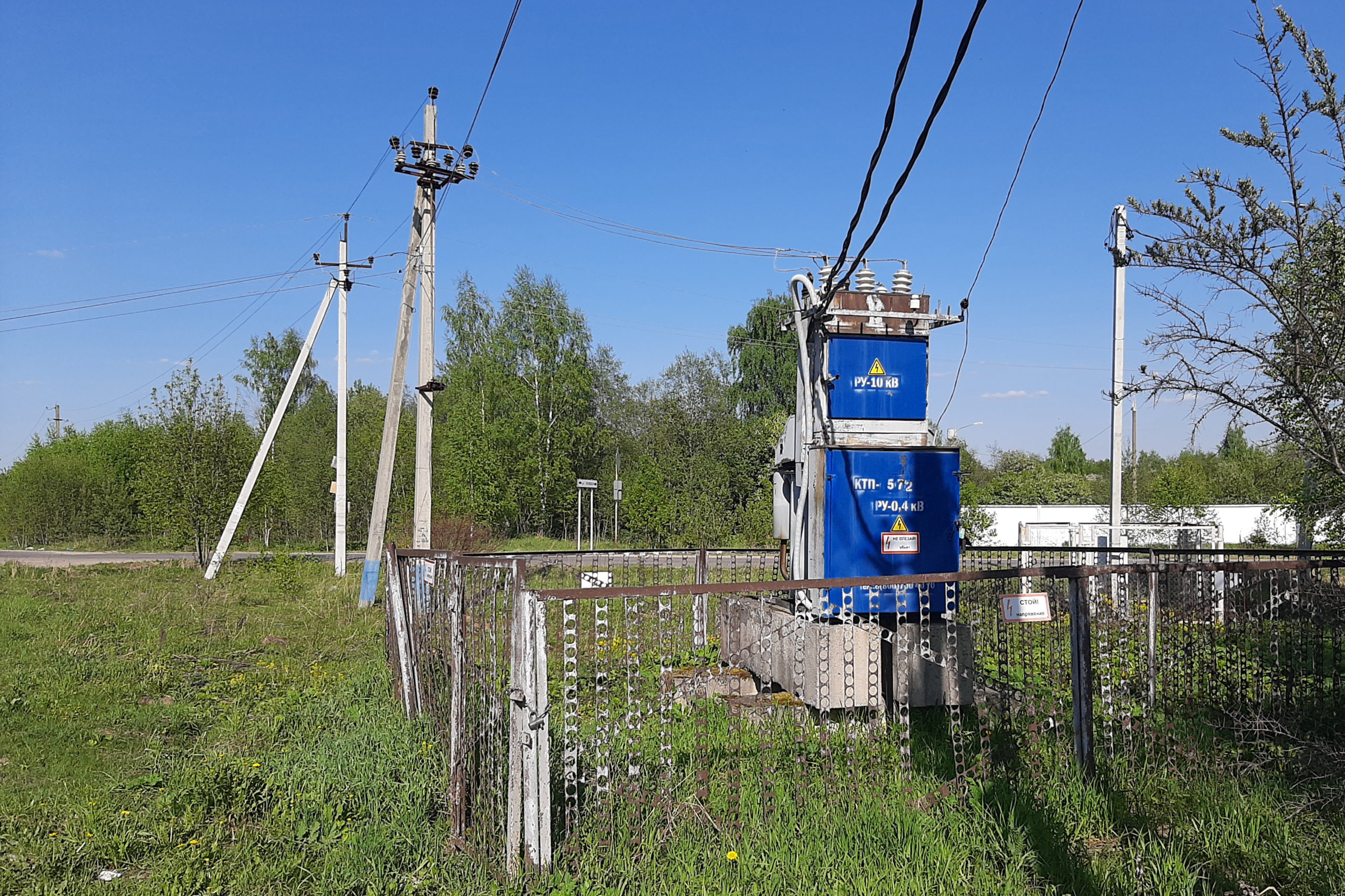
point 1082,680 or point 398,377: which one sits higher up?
point 398,377

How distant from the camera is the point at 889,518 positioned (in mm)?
7316

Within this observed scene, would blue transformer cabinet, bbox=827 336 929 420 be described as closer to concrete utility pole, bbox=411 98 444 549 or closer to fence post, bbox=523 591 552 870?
fence post, bbox=523 591 552 870

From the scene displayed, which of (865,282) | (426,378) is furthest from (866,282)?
(426,378)

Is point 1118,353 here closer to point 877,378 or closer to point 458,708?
point 877,378

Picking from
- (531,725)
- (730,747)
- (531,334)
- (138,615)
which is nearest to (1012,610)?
(730,747)

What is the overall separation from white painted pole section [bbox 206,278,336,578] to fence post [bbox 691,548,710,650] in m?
12.9

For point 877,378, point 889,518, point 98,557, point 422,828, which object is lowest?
point 422,828

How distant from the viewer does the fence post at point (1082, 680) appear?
496 centimetres

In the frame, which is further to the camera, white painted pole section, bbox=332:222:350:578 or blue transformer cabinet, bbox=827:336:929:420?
white painted pole section, bbox=332:222:350:578

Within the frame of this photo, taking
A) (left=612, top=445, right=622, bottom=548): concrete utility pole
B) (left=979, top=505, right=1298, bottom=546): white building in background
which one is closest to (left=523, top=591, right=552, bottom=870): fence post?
(left=612, top=445, right=622, bottom=548): concrete utility pole

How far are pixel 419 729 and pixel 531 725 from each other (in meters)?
2.75

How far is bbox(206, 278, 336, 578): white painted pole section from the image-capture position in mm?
18625

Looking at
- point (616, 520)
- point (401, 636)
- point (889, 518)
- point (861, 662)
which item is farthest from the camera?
point (616, 520)

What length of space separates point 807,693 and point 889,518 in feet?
5.34
